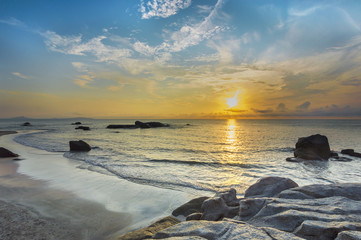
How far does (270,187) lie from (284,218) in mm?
3339

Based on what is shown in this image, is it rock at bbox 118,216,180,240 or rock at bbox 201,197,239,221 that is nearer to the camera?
rock at bbox 118,216,180,240

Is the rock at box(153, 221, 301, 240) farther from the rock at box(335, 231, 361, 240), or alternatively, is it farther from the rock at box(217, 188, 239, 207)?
the rock at box(217, 188, 239, 207)

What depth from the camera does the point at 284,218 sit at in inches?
169

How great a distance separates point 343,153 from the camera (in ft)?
71.6

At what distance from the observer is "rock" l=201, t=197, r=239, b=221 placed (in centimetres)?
563

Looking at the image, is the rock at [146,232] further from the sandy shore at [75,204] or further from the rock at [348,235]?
the rock at [348,235]

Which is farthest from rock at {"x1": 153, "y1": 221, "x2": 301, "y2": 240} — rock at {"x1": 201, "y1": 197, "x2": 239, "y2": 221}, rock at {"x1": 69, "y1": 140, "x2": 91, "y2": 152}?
rock at {"x1": 69, "y1": 140, "x2": 91, "y2": 152}

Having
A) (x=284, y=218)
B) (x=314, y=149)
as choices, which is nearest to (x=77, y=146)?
(x=284, y=218)

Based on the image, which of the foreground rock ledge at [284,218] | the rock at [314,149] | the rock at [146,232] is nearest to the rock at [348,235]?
the foreground rock ledge at [284,218]

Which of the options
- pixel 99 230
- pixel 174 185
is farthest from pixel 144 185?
pixel 99 230

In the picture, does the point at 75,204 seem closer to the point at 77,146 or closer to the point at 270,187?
the point at 270,187

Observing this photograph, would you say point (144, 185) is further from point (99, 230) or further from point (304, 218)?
point (304, 218)

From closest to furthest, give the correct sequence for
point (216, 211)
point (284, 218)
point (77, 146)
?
point (284, 218) < point (216, 211) < point (77, 146)

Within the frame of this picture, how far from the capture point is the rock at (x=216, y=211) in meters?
5.63
